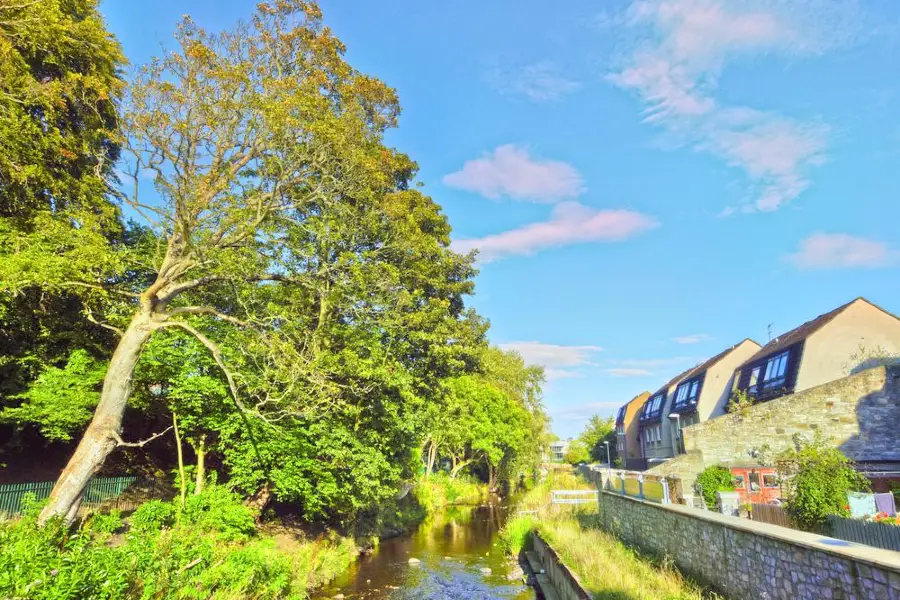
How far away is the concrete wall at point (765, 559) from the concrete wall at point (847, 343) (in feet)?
63.3

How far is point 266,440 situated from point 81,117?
43.6 feet

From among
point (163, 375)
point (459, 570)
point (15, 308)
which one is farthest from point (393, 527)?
point (15, 308)

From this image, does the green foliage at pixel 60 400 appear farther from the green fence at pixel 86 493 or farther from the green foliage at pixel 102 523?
the green foliage at pixel 102 523

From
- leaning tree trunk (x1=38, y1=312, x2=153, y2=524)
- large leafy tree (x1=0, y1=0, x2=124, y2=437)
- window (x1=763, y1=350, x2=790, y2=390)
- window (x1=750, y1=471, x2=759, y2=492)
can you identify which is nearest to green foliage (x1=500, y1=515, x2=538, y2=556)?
window (x1=750, y1=471, x2=759, y2=492)

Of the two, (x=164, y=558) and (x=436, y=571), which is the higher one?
(x=164, y=558)

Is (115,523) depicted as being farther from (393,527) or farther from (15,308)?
(393,527)

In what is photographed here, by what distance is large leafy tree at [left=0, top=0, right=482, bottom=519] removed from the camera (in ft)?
41.1

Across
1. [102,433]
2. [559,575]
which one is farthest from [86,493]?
[559,575]

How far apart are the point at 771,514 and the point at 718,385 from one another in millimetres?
25949

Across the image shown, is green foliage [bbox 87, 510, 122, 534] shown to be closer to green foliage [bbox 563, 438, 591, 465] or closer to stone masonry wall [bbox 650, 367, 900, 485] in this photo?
stone masonry wall [bbox 650, 367, 900, 485]

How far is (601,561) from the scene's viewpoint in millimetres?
11930

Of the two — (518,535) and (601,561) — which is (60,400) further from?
(518,535)

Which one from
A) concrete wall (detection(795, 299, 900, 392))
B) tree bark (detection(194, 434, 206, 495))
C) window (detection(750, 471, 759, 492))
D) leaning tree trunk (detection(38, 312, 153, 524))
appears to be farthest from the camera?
concrete wall (detection(795, 299, 900, 392))

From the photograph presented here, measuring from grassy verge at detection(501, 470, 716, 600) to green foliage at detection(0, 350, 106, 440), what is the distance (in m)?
14.5
